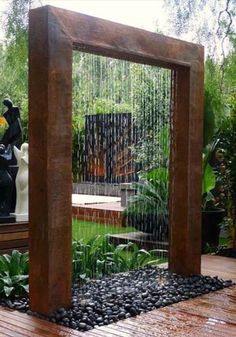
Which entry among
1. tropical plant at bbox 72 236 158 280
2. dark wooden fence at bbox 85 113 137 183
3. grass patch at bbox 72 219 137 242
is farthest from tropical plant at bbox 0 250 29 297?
grass patch at bbox 72 219 137 242

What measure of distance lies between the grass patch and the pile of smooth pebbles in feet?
7.95

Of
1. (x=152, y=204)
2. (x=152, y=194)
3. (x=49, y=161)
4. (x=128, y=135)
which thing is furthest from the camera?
(x=152, y=194)

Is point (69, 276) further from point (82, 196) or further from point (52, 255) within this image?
point (82, 196)

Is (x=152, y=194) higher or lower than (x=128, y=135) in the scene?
lower

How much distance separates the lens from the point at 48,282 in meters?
3.84

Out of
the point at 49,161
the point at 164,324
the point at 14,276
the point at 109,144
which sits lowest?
the point at 164,324

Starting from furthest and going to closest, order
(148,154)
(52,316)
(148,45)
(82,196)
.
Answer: (82,196) < (148,154) < (148,45) < (52,316)

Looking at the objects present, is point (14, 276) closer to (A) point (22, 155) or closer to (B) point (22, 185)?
(B) point (22, 185)

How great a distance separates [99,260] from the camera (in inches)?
201

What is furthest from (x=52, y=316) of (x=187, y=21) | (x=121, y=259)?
(x=187, y=21)

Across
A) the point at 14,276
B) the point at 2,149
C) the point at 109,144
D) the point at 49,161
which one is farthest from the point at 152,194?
the point at 49,161

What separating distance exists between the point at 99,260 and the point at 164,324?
1.52 metres

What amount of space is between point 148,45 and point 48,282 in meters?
2.06

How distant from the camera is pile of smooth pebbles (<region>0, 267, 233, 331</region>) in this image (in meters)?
3.75
